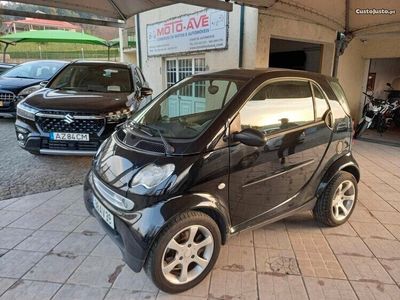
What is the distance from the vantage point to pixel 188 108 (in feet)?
9.10

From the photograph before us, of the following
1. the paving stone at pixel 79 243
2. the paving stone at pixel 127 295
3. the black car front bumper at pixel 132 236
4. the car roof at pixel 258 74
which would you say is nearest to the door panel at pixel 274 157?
the car roof at pixel 258 74

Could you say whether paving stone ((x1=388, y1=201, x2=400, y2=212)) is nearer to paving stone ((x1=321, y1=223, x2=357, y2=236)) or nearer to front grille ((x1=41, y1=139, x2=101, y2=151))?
paving stone ((x1=321, y1=223, x2=357, y2=236))

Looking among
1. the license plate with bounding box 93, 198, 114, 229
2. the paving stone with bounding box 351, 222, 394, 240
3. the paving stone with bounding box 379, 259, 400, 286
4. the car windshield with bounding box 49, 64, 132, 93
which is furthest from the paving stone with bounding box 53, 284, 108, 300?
the car windshield with bounding box 49, 64, 132, 93

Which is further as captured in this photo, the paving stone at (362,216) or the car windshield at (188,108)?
the paving stone at (362,216)

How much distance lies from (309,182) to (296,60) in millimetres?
6728

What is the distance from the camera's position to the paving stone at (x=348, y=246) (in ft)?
9.20

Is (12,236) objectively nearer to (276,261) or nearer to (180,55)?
(276,261)

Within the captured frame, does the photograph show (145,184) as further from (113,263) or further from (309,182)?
(309,182)

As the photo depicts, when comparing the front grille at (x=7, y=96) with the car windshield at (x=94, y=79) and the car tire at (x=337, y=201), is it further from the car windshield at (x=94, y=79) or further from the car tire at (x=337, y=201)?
the car tire at (x=337, y=201)


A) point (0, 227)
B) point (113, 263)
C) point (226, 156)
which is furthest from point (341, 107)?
point (0, 227)

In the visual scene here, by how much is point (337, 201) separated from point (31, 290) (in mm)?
2882

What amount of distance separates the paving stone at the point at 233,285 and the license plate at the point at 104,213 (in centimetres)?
91

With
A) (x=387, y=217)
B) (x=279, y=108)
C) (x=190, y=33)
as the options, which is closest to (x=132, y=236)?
(x=279, y=108)

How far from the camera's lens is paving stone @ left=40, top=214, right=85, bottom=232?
3083 mm
